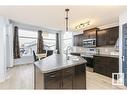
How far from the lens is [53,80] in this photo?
7.56ft

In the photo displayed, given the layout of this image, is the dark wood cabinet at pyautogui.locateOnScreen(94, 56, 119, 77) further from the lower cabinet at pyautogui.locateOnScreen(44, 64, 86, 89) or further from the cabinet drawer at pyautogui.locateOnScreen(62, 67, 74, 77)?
the cabinet drawer at pyautogui.locateOnScreen(62, 67, 74, 77)

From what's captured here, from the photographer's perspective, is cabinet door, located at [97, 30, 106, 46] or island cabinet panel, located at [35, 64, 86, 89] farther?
cabinet door, located at [97, 30, 106, 46]

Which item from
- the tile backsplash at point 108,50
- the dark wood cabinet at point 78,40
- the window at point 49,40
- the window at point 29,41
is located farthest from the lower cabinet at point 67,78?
the window at point 49,40

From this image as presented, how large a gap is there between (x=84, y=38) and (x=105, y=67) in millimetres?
2579

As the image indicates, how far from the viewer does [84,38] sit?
289 inches

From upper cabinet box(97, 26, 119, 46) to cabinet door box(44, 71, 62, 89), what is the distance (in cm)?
369

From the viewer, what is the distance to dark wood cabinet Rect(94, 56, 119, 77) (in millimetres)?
4734

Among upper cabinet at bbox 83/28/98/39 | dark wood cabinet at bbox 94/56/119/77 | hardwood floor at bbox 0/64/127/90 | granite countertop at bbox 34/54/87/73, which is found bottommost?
hardwood floor at bbox 0/64/127/90

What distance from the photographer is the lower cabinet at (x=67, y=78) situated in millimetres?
2242

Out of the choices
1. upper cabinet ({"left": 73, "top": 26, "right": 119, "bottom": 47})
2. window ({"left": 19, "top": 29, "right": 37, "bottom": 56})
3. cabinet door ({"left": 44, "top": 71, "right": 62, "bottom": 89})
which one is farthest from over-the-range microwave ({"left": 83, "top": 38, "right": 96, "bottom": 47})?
cabinet door ({"left": 44, "top": 71, "right": 62, "bottom": 89})

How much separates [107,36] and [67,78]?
374cm

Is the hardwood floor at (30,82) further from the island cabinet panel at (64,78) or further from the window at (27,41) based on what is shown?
the window at (27,41)

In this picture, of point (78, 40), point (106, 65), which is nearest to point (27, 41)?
point (78, 40)

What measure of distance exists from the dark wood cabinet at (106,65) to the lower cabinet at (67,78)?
2.05 m
